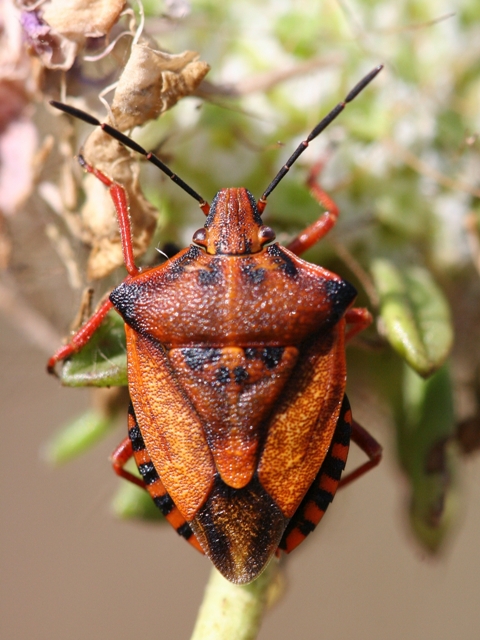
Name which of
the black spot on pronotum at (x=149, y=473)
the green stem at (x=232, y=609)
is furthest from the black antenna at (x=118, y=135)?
the green stem at (x=232, y=609)

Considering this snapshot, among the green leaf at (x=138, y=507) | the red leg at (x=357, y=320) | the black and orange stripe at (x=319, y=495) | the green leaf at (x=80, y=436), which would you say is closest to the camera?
the black and orange stripe at (x=319, y=495)

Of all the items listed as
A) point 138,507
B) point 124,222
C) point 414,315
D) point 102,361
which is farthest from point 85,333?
point 414,315

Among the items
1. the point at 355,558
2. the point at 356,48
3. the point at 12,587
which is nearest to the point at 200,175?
the point at 356,48

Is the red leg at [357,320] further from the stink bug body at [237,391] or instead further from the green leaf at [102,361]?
the green leaf at [102,361]

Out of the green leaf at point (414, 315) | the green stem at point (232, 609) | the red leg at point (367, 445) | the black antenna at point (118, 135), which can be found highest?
the black antenna at point (118, 135)

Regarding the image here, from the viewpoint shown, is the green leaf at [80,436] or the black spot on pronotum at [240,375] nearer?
the black spot on pronotum at [240,375]

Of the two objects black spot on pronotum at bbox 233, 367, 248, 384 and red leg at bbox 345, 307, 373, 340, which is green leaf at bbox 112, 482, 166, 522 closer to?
black spot on pronotum at bbox 233, 367, 248, 384

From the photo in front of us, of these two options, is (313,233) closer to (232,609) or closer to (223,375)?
(223,375)
